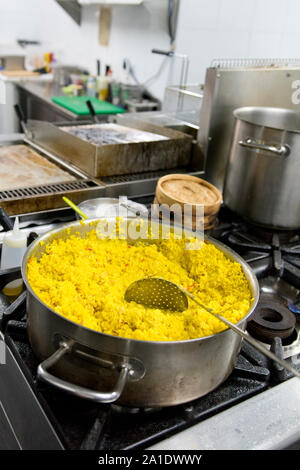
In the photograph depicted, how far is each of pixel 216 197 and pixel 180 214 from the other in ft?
0.60

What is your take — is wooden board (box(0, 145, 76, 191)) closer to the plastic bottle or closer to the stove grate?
the stove grate

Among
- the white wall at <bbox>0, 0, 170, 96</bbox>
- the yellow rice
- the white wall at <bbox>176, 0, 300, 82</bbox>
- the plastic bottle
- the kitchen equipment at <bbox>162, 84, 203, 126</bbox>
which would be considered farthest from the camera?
the white wall at <bbox>0, 0, 170, 96</bbox>

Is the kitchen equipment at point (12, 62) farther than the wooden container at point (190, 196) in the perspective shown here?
Yes

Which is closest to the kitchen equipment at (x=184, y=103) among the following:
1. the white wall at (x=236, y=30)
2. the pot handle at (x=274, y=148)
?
the pot handle at (x=274, y=148)

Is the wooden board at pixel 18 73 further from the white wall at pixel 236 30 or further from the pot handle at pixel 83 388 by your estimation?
the pot handle at pixel 83 388

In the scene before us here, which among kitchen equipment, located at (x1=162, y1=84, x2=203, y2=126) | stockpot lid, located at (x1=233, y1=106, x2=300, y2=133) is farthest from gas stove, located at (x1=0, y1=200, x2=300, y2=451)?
kitchen equipment, located at (x1=162, y1=84, x2=203, y2=126)

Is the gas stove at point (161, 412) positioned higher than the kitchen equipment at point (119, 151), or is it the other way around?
the kitchen equipment at point (119, 151)

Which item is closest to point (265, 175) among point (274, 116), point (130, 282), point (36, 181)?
point (274, 116)

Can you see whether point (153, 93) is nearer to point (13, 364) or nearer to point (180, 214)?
point (180, 214)

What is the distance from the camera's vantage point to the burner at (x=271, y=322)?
0.96 m

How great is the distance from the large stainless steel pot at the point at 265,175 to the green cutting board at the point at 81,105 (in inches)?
78.5

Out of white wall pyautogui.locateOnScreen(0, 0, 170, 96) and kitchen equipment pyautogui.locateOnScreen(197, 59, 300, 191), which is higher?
white wall pyautogui.locateOnScreen(0, 0, 170, 96)

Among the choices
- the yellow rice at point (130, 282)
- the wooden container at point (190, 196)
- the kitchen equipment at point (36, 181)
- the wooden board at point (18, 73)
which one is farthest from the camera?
the wooden board at point (18, 73)

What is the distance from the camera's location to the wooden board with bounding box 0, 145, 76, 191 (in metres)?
1.50
